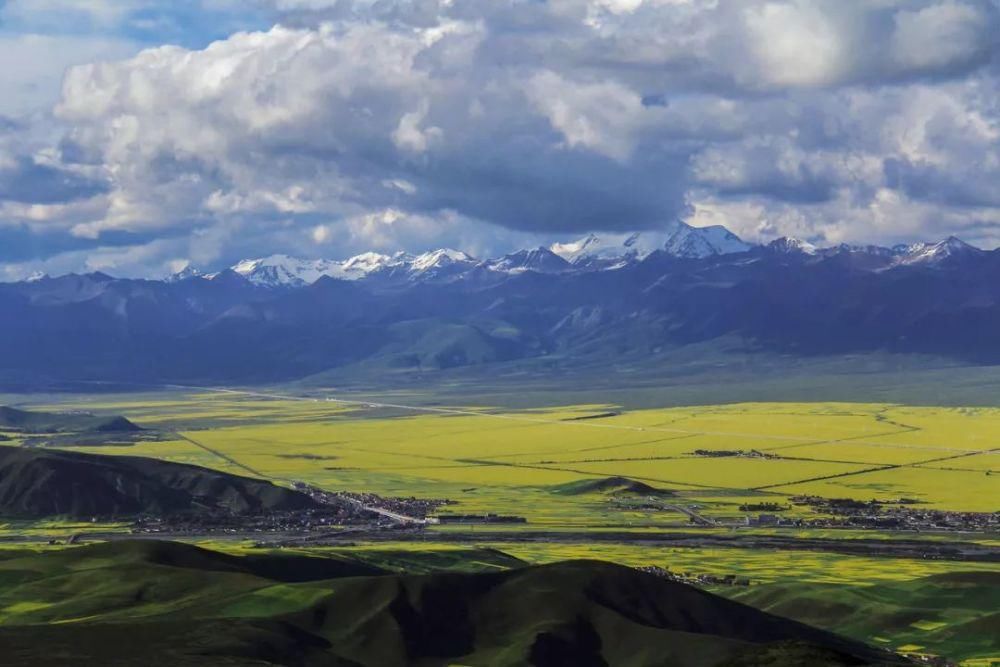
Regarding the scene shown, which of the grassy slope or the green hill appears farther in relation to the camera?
the grassy slope

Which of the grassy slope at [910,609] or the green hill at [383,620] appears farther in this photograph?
the grassy slope at [910,609]

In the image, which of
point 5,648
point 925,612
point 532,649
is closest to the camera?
point 5,648

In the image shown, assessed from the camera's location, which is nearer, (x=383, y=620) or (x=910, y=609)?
(x=383, y=620)

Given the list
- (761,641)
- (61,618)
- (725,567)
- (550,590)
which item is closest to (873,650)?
(761,641)

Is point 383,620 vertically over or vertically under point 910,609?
over

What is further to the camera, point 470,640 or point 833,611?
point 833,611

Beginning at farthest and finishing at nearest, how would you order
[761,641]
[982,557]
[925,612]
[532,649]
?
[982,557] → [925,612] → [761,641] → [532,649]

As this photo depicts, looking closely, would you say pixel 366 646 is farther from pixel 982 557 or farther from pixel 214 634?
pixel 982 557
